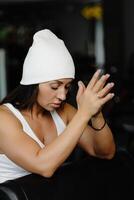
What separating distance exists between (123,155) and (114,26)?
19.5ft

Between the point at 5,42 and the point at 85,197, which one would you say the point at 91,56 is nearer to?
the point at 5,42

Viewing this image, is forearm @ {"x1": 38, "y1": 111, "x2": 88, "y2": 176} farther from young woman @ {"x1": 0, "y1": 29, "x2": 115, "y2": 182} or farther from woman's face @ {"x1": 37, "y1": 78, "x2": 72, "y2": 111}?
woman's face @ {"x1": 37, "y1": 78, "x2": 72, "y2": 111}

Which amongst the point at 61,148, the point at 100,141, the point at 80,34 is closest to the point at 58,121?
the point at 100,141

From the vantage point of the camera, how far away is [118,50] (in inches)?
296

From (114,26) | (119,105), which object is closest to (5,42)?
(114,26)

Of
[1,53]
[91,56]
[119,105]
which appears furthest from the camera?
[91,56]

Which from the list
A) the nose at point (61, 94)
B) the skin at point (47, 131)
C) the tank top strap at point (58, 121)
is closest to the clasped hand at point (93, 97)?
the skin at point (47, 131)

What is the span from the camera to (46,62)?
1575mm

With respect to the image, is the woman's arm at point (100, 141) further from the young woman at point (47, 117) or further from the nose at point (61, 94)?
the nose at point (61, 94)

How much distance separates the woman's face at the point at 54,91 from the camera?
1.59 meters

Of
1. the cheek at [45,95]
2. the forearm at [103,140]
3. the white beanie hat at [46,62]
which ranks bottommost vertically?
the forearm at [103,140]

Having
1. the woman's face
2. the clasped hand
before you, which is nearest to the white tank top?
the woman's face

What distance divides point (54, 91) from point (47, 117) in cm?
24

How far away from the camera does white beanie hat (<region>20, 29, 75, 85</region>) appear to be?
1.57 m
